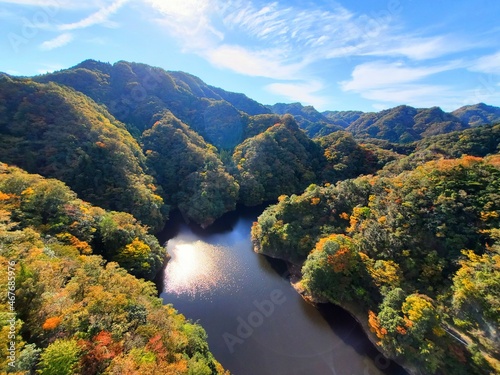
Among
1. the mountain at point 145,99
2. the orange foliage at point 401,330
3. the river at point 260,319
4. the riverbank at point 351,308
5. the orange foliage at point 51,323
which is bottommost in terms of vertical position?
the river at point 260,319

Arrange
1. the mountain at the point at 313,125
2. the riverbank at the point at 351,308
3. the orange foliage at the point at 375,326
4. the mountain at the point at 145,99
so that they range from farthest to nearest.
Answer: the mountain at the point at 313,125
the mountain at the point at 145,99
the orange foliage at the point at 375,326
the riverbank at the point at 351,308

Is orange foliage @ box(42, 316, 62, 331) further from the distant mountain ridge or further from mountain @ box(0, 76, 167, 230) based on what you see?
the distant mountain ridge

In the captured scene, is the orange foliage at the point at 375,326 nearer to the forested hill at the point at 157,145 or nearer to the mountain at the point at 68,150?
the forested hill at the point at 157,145

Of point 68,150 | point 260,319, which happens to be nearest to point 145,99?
point 68,150

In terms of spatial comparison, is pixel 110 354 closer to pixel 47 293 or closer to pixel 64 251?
pixel 47 293

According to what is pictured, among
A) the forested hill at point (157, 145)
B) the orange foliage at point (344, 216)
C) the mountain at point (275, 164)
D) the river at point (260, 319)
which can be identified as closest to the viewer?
the river at point (260, 319)

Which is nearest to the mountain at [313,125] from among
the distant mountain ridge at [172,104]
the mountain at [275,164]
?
the distant mountain ridge at [172,104]

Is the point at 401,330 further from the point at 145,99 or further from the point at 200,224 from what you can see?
the point at 145,99
